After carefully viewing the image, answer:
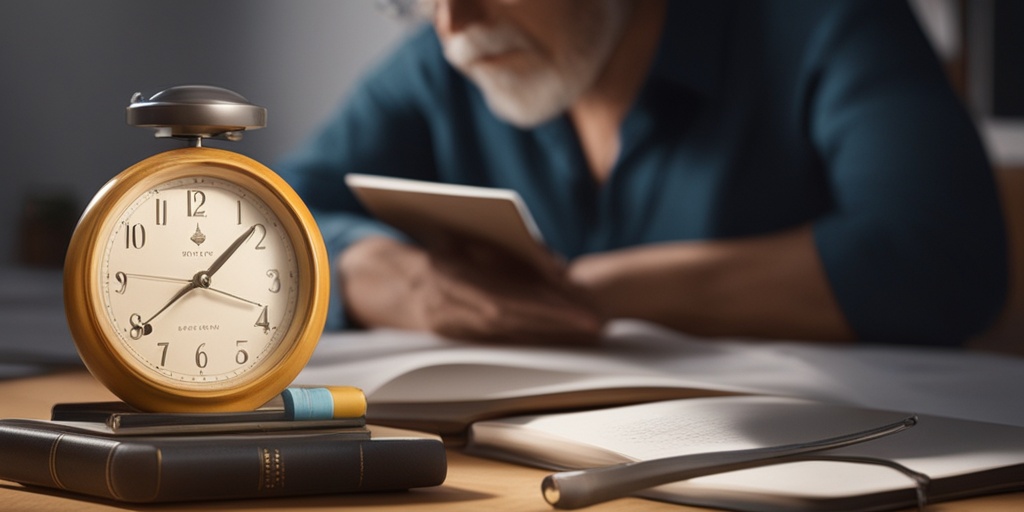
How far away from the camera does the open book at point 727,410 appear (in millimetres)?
524

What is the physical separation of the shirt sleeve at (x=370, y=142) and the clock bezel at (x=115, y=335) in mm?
1150

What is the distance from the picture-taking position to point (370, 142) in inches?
77.5

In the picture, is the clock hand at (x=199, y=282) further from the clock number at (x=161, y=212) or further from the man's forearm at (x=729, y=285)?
the man's forearm at (x=729, y=285)

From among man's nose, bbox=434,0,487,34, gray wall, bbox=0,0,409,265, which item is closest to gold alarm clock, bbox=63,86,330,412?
man's nose, bbox=434,0,487,34

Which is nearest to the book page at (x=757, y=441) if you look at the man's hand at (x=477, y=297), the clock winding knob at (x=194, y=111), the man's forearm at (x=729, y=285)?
the clock winding knob at (x=194, y=111)

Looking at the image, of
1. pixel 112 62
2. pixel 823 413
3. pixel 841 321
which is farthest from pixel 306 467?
pixel 112 62

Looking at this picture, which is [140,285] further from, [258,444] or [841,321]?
[841,321]

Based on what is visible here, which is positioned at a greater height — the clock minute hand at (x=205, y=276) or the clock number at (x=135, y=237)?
the clock number at (x=135, y=237)

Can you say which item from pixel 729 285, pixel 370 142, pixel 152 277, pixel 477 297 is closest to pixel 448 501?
pixel 152 277

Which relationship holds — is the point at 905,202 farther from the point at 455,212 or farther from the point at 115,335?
the point at 115,335

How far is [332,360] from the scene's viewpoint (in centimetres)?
105

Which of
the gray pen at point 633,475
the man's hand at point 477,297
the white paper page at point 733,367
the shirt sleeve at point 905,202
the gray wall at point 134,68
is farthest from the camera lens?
the gray wall at point 134,68

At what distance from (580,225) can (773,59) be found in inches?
17.0

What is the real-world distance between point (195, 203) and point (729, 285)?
38.1 inches
